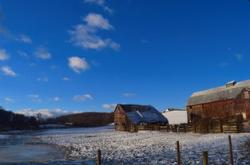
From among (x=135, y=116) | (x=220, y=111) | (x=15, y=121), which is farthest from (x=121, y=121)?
(x=15, y=121)

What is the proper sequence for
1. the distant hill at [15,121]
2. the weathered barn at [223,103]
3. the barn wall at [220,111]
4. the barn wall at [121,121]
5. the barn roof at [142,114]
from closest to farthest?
the barn wall at [220,111] < the weathered barn at [223,103] < the barn wall at [121,121] < the barn roof at [142,114] < the distant hill at [15,121]

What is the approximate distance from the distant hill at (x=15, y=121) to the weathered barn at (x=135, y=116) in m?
75.6

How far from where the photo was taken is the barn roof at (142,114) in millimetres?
81800

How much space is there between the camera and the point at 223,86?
70.4 meters

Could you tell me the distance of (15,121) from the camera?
6535 inches

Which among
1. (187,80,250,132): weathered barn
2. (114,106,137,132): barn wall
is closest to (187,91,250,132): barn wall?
(187,80,250,132): weathered barn

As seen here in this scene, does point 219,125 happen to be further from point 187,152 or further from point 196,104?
point 196,104

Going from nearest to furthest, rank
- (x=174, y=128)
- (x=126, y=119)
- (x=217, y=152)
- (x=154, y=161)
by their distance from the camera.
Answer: (x=154, y=161), (x=217, y=152), (x=174, y=128), (x=126, y=119)

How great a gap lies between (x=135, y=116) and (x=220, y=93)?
73.2 ft

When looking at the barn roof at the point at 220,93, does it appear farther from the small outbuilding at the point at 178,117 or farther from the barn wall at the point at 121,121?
the small outbuilding at the point at 178,117

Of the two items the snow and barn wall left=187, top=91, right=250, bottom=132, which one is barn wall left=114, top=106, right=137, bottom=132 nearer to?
barn wall left=187, top=91, right=250, bottom=132

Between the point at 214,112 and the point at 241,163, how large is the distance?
170 feet

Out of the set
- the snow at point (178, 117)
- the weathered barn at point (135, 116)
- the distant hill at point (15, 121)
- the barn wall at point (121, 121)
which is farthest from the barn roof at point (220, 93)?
the distant hill at point (15, 121)

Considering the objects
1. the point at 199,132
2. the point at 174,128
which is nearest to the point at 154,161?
the point at 199,132
